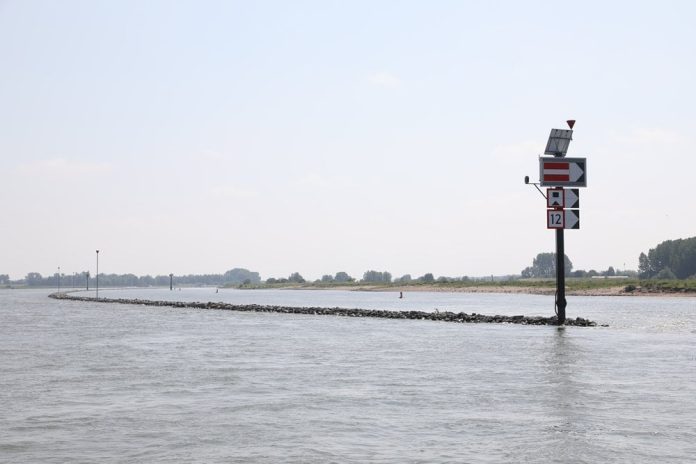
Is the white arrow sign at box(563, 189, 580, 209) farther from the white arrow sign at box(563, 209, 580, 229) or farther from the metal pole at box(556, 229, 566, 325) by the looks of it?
the metal pole at box(556, 229, 566, 325)

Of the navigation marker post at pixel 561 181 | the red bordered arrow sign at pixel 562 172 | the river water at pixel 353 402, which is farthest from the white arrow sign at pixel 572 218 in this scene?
the river water at pixel 353 402

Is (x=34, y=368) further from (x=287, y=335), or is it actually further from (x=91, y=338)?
(x=287, y=335)

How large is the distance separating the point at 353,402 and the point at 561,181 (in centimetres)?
3312

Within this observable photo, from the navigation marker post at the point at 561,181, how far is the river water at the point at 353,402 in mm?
11426

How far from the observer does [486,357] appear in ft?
105

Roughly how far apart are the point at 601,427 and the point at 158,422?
9.75 m

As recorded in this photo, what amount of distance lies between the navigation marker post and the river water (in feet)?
37.5

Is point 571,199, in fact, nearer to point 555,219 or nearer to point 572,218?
point 572,218

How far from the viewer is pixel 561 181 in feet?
163

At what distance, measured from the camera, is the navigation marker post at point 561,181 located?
49438 mm

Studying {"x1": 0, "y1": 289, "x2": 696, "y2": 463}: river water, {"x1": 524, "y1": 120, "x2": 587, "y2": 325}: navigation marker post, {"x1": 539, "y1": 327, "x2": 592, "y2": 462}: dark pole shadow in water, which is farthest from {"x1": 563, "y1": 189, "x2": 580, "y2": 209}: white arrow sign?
{"x1": 539, "y1": 327, "x2": 592, "y2": 462}: dark pole shadow in water

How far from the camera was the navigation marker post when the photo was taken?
1946 inches

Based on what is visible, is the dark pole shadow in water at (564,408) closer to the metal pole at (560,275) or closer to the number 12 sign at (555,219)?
the number 12 sign at (555,219)

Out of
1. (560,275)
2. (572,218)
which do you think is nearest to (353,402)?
(572,218)
